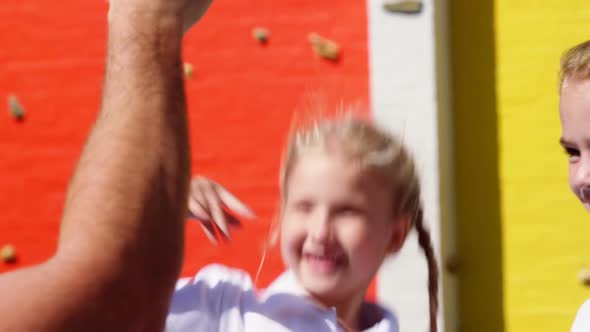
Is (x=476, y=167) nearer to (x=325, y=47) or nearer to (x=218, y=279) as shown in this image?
(x=325, y=47)

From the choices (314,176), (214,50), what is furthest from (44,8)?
(314,176)

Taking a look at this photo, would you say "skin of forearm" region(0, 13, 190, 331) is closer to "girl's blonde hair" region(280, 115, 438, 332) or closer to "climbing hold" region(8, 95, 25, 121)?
"girl's blonde hair" region(280, 115, 438, 332)

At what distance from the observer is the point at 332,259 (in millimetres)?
953

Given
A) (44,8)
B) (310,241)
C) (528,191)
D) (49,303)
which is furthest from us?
(44,8)

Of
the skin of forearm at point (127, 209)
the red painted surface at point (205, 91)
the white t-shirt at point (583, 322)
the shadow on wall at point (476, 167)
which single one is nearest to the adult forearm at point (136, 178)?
the skin of forearm at point (127, 209)

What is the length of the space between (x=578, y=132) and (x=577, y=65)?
4.6 inches

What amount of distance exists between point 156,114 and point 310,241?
46 cm

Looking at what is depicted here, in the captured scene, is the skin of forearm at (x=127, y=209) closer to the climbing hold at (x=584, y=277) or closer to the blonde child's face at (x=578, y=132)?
the blonde child's face at (x=578, y=132)

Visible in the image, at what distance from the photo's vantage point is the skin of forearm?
47 cm

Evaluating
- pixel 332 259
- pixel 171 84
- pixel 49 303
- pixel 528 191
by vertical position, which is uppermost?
pixel 171 84

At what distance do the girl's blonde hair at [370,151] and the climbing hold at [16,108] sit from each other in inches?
81.2

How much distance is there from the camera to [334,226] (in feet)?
3.15

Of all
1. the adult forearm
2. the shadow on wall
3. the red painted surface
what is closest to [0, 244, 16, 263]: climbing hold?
the red painted surface

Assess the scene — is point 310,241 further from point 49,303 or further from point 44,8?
point 44,8
